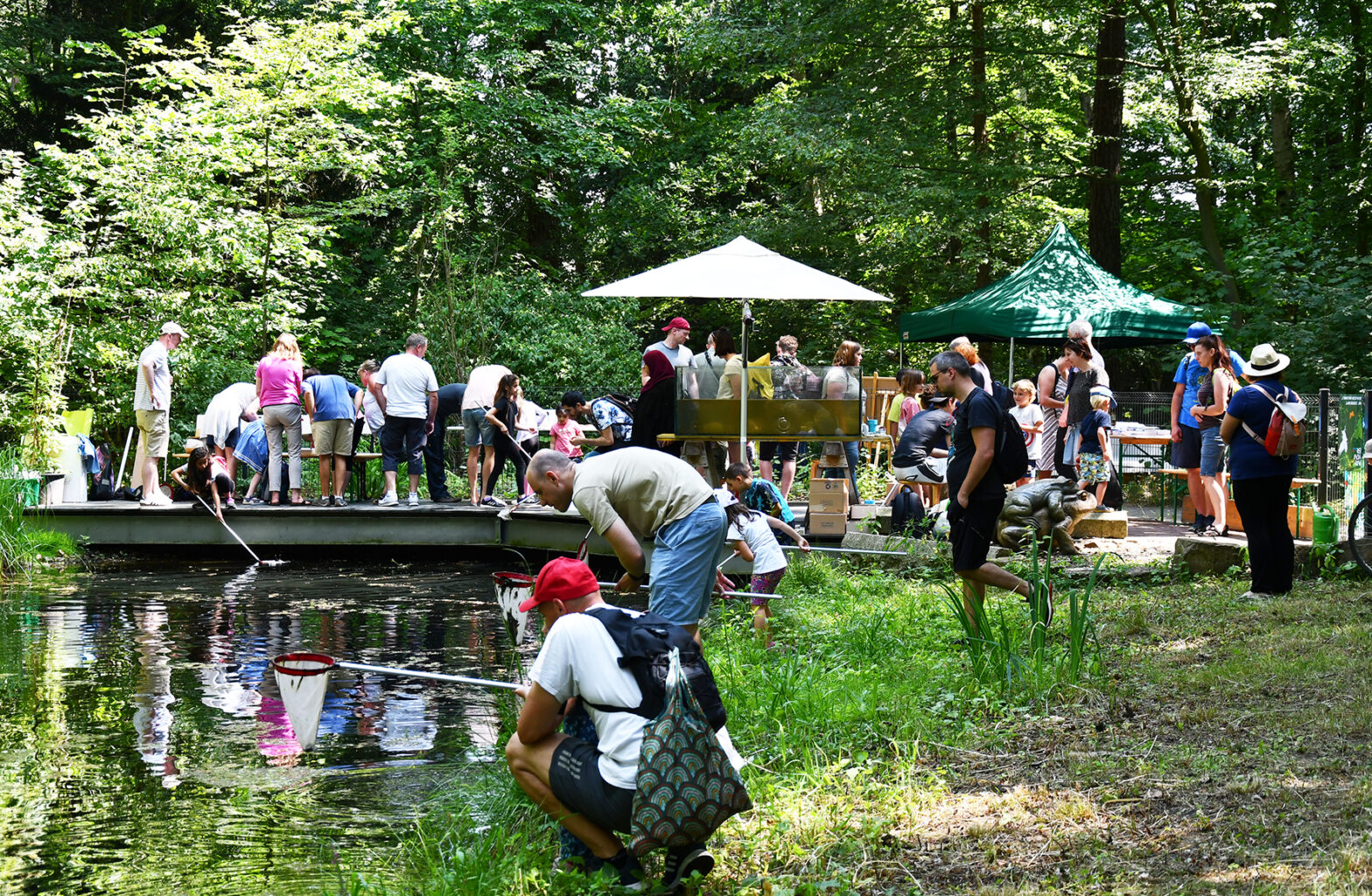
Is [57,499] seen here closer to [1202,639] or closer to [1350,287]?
[1202,639]

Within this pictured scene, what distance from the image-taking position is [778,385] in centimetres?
1205

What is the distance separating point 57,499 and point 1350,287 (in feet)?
50.7

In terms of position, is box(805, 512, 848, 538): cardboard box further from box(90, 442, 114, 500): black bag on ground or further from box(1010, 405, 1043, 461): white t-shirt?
box(90, 442, 114, 500): black bag on ground

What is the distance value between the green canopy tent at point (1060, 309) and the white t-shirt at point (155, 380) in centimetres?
889

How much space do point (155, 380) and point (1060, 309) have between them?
10.1 meters

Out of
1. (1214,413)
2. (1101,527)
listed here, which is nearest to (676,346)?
(1101,527)

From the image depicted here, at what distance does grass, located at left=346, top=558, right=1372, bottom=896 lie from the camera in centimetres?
431

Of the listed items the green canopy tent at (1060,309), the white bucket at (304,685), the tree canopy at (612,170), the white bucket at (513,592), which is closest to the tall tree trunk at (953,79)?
the tree canopy at (612,170)

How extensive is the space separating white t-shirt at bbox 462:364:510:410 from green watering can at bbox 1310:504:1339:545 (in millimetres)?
8322

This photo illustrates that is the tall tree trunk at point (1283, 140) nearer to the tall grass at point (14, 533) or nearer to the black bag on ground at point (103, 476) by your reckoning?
the black bag on ground at point (103, 476)

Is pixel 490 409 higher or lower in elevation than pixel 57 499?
higher

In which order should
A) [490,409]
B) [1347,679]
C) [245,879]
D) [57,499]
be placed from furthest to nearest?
[57,499]
[490,409]
[1347,679]
[245,879]

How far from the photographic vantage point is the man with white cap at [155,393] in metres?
14.6

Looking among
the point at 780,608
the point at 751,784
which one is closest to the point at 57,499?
the point at 780,608
